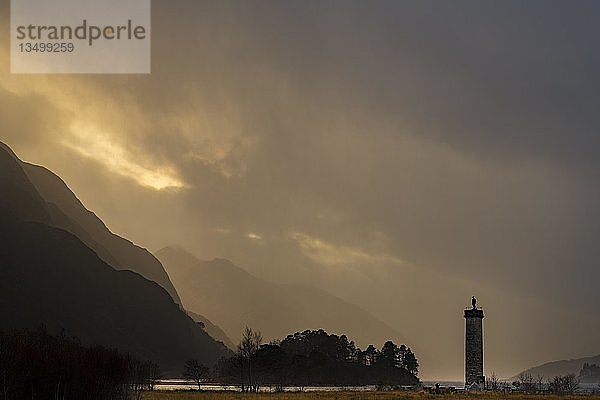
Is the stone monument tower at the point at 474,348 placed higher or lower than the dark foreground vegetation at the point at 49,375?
lower

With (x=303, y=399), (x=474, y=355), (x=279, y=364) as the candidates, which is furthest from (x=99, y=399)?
(x=279, y=364)

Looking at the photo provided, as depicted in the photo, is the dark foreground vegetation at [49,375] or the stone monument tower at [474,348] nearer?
the dark foreground vegetation at [49,375]

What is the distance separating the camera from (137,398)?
7288 cm

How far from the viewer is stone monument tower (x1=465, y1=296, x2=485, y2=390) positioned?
139125mm

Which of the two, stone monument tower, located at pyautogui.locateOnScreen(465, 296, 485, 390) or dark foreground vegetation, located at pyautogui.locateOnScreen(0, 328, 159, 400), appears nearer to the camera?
dark foreground vegetation, located at pyautogui.locateOnScreen(0, 328, 159, 400)

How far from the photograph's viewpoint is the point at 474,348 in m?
142

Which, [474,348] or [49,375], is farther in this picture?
[474,348]

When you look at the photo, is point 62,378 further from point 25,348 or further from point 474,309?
point 474,309

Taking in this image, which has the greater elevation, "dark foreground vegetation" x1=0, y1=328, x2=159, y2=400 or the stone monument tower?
"dark foreground vegetation" x1=0, y1=328, x2=159, y2=400

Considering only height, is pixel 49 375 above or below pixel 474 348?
above

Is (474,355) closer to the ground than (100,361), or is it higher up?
closer to the ground

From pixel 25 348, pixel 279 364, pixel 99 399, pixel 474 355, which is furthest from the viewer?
pixel 279 364

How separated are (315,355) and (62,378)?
492 ft

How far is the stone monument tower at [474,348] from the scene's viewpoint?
139 meters
